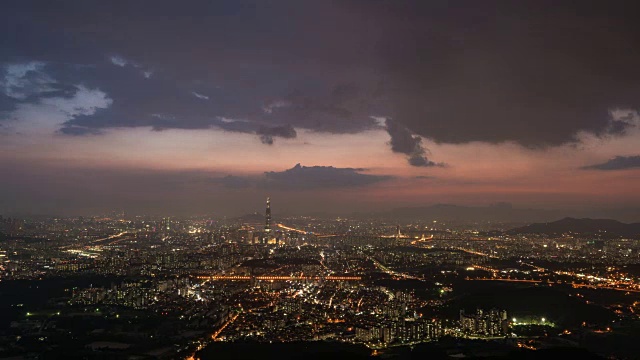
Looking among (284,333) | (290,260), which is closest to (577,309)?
(284,333)

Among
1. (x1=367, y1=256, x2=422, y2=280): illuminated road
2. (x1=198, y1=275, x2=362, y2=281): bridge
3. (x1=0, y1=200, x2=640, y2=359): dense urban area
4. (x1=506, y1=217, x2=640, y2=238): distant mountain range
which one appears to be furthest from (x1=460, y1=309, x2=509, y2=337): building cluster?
(x1=506, y1=217, x2=640, y2=238): distant mountain range

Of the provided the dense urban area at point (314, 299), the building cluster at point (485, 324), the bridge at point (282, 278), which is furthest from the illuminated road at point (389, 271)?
the building cluster at point (485, 324)

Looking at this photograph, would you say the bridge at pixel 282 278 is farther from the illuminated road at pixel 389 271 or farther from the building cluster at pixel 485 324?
the building cluster at pixel 485 324

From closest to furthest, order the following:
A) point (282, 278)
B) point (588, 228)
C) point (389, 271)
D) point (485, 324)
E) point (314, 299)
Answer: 1. point (485, 324)
2. point (314, 299)
3. point (282, 278)
4. point (389, 271)
5. point (588, 228)

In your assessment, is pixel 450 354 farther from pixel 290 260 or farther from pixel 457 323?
pixel 290 260

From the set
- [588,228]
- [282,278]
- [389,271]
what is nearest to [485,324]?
[282,278]

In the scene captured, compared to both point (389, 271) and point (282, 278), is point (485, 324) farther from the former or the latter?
point (389, 271)
